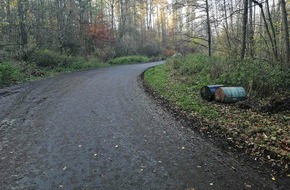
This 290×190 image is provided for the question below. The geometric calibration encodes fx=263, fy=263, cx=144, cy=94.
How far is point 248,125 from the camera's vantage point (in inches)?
261

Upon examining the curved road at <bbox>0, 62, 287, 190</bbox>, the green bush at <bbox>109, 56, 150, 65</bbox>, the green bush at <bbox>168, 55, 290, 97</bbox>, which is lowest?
the curved road at <bbox>0, 62, 287, 190</bbox>

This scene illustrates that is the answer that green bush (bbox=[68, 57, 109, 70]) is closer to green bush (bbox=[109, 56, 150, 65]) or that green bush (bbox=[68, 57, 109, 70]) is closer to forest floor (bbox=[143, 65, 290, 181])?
green bush (bbox=[109, 56, 150, 65])

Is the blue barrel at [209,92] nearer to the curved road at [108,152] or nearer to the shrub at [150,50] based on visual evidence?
the curved road at [108,152]

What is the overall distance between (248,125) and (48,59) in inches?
685

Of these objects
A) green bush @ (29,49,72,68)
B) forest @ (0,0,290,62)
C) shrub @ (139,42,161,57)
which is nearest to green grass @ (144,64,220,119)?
forest @ (0,0,290,62)

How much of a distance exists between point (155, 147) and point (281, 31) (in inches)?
406

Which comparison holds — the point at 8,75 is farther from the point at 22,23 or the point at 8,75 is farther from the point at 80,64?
the point at 80,64

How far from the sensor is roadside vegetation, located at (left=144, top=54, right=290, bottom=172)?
18.3 ft

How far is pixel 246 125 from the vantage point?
664 centimetres

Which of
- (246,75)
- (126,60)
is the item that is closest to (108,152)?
(246,75)

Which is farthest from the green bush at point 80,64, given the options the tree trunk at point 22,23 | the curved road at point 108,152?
the curved road at point 108,152

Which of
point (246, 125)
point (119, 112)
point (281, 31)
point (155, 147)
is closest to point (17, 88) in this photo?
point (119, 112)

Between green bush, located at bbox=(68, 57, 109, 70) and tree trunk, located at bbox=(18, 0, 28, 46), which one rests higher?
tree trunk, located at bbox=(18, 0, 28, 46)

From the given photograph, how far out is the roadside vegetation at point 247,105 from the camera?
5566 millimetres
